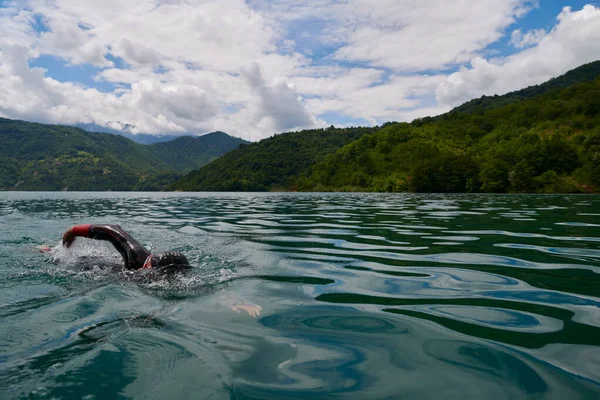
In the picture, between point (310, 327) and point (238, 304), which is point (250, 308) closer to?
point (238, 304)

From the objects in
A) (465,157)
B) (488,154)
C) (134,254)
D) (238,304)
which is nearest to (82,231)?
(134,254)

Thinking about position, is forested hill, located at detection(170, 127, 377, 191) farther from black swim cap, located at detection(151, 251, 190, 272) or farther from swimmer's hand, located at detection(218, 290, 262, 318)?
swimmer's hand, located at detection(218, 290, 262, 318)

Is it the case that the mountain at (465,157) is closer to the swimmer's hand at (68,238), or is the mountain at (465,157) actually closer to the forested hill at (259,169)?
the forested hill at (259,169)

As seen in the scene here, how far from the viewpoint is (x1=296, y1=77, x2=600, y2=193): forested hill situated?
6606cm

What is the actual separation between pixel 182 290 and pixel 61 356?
2.18 meters

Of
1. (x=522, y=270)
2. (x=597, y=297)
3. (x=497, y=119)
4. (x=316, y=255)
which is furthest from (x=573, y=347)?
(x=497, y=119)

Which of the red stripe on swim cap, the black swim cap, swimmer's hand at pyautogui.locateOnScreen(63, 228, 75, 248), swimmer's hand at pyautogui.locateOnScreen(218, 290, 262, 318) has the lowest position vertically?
swimmer's hand at pyautogui.locateOnScreen(218, 290, 262, 318)

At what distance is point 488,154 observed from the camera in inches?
3408

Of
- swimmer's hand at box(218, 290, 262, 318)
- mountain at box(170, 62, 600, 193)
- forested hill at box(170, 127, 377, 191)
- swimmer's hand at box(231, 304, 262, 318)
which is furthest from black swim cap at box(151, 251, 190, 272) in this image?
forested hill at box(170, 127, 377, 191)

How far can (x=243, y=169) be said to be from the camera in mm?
175500

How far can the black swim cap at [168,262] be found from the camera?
18.2 feet

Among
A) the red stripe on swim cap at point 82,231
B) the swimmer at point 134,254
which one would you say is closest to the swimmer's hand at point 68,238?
the swimmer at point 134,254

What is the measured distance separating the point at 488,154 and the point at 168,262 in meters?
94.4

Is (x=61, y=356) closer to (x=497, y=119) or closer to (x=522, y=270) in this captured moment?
(x=522, y=270)
